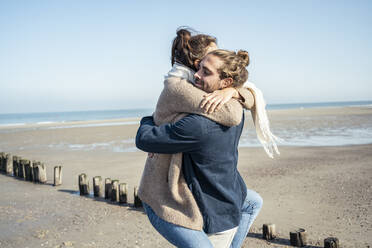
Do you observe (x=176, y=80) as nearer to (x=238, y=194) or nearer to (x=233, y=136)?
(x=233, y=136)

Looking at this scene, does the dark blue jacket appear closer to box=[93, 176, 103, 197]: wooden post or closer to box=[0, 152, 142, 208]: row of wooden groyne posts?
box=[0, 152, 142, 208]: row of wooden groyne posts


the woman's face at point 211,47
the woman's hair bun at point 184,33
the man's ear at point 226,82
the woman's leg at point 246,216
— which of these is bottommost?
the woman's leg at point 246,216

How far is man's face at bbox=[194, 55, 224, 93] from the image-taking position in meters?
2.33

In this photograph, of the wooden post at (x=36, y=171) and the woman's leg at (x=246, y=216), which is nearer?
the woman's leg at (x=246, y=216)

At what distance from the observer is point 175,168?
2.35m

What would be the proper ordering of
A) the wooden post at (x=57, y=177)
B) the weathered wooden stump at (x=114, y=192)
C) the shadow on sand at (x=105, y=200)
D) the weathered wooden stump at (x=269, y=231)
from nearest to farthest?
the weathered wooden stump at (x=269, y=231)
the shadow on sand at (x=105, y=200)
the weathered wooden stump at (x=114, y=192)
the wooden post at (x=57, y=177)

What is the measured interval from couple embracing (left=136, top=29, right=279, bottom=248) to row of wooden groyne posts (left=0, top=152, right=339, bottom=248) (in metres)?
3.38

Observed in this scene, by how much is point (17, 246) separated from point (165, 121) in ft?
16.2

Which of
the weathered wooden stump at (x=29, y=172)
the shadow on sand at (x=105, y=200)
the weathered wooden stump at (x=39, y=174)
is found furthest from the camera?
the weathered wooden stump at (x=29, y=172)

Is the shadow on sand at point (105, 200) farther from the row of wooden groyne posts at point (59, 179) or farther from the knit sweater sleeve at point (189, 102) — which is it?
the knit sweater sleeve at point (189, 102)

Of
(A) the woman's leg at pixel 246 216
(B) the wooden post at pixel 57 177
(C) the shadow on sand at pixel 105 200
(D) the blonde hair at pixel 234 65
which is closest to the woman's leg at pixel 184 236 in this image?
(A) the woman's leg at pixel 246 216

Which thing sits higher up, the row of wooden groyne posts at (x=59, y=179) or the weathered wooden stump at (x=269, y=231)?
the weathered wooden stump at (x=269, y=231)

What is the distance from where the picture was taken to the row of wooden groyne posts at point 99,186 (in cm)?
548

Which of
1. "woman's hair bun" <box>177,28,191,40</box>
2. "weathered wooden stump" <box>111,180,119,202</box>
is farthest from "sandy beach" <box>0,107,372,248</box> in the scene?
"woman's hair bun" <box>177,28,191,40</box>
